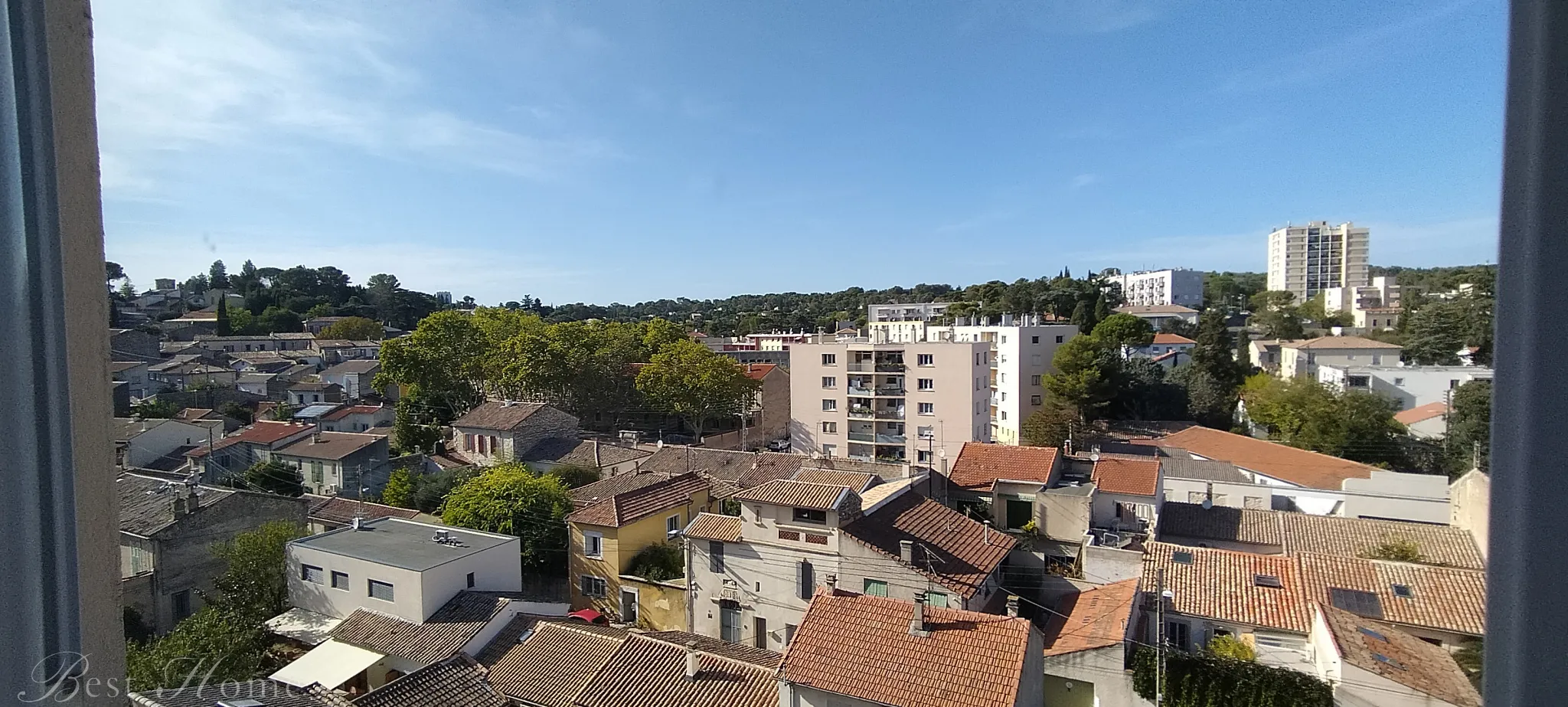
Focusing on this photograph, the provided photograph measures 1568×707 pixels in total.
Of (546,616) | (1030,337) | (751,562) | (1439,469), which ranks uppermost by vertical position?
(1030,337)

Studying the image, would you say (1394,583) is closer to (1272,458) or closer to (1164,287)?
(1272,458)

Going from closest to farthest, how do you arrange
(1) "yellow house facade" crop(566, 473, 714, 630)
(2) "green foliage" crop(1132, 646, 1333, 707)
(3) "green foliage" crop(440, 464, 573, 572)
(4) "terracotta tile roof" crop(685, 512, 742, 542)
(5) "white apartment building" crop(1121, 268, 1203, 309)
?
(2) "green foliage" crop(1132, 646, 1333, 707)
(4) "terracotta tile roof" crop(685, 512, 742, 542)
(1) "yellow house facade" crop(566, 473, 714, 630)
(3) "green foliage" crop(440, 464, 573, 572)
(5) "white apartment building" crop(1121, 268, 1203, 309)

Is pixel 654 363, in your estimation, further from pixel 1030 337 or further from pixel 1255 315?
pixel 1255 315

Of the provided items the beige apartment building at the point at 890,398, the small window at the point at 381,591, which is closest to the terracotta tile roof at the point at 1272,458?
the beige apartment building at the point at 890,398

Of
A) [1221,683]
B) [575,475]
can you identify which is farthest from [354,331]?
[1221,683]

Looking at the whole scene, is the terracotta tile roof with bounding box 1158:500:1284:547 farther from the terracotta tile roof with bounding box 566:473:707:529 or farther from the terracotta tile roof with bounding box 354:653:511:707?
the terracotta tile roof with bounding box 354:653:511:707

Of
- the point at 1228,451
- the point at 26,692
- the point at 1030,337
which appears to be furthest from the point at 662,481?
→ the point at 1030,337

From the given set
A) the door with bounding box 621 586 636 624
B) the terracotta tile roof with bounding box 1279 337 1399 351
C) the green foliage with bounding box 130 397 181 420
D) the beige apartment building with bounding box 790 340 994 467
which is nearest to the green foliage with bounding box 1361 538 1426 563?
the terracotta tile roof with bounding box 1279 337 1399 351
